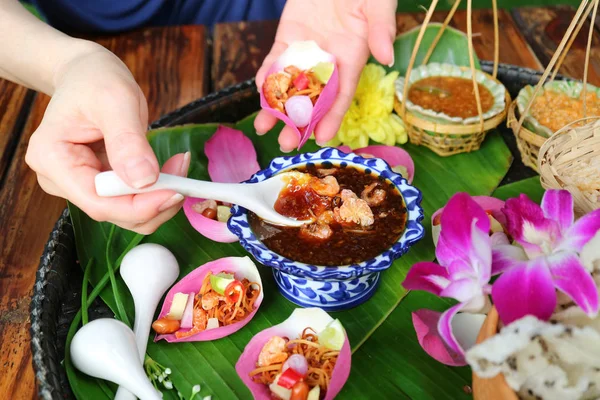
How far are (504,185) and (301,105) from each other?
58cm

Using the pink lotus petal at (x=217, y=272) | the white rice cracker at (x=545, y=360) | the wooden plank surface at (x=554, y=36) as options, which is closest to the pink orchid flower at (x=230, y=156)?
the pink lotus petal at (x=217, y=272)

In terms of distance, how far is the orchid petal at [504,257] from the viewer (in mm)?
974

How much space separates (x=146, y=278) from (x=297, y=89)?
0.64m

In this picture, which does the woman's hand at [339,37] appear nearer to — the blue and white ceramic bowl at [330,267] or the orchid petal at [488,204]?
the blue and white ceramic bowl at [330,267]

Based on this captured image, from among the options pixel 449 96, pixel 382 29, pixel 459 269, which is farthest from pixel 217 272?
pixel 449 96

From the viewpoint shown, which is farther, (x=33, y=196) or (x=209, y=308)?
(x=33, y=196)

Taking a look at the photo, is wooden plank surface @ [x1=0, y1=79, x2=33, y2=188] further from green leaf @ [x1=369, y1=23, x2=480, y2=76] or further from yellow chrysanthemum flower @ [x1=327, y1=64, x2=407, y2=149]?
green leaf @ [x1=369, y1=23, x2=480, y2=76]

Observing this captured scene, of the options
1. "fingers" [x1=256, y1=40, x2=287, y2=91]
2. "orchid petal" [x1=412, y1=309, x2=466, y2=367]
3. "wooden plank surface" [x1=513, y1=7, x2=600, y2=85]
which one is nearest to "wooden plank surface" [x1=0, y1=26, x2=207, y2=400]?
"fingers" [x1=256, y1=40, x2=287, y2=91]

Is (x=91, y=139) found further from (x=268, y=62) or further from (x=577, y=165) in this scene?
(x=577, y=165)

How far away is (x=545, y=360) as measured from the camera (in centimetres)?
75

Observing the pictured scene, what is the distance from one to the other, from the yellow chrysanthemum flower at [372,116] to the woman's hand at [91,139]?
2.12 feet

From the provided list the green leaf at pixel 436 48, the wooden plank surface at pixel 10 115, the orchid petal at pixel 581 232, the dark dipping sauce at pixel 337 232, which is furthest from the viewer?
the green leaf at pixel 436 48

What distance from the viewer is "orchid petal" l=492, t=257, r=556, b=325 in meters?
0.82

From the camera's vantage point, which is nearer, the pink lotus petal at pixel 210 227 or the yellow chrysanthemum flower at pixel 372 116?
the pink lotus petal at pixel 210 227
